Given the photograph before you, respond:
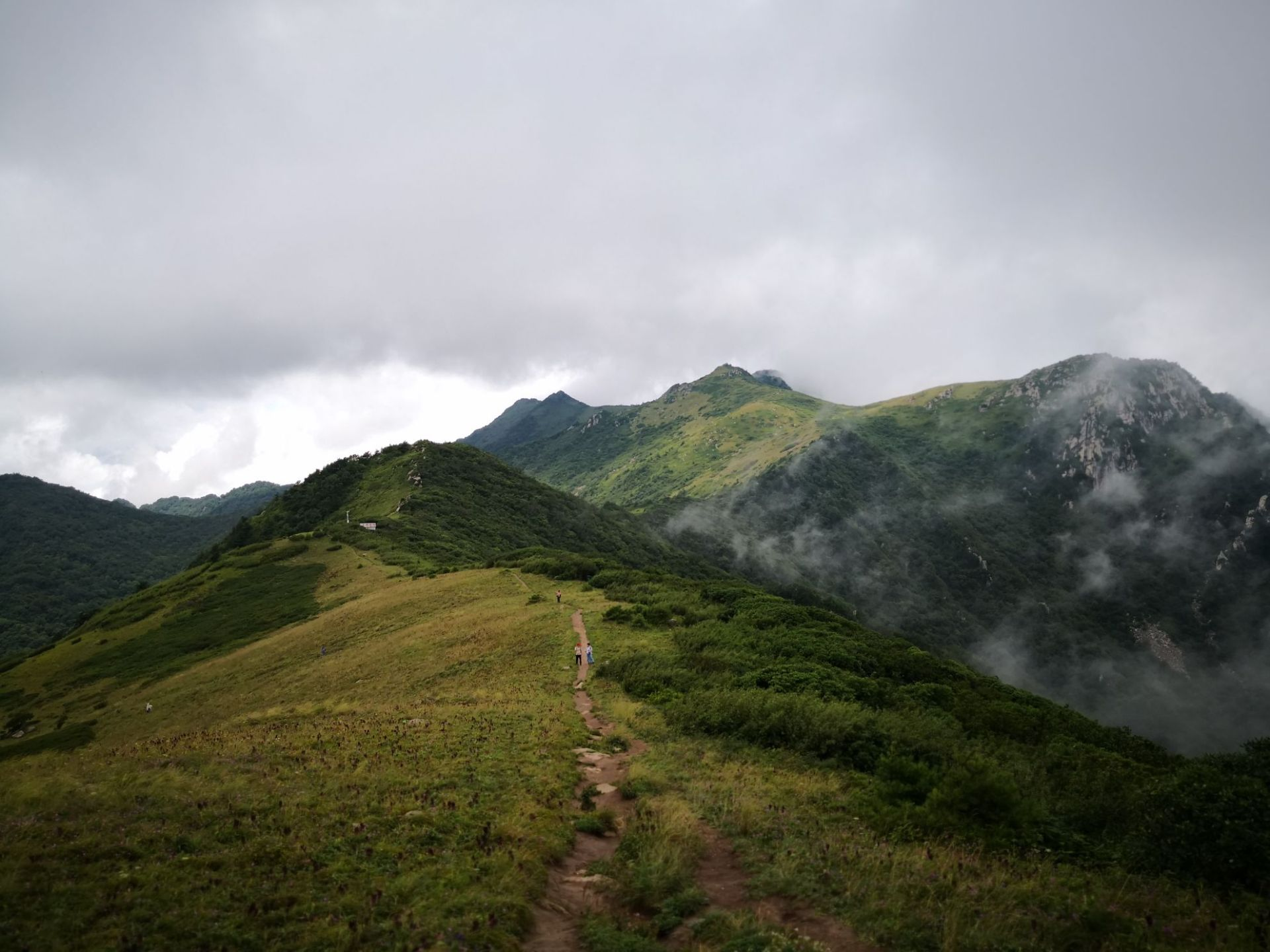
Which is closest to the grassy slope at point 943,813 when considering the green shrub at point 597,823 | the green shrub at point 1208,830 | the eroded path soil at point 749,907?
the green shrub at point 1208,830

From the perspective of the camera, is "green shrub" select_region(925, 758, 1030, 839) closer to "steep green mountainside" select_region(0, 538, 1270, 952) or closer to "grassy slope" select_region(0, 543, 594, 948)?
"steep green mountainside" select_region(0, 538, 1270, 952)

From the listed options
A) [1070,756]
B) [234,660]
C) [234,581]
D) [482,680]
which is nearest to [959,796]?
[1070,756]

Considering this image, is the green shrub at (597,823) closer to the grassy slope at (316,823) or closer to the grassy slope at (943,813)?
the grassy slope at (316,823)

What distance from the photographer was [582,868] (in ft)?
37.8

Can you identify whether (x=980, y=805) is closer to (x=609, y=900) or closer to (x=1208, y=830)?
(x=1208, y=830)

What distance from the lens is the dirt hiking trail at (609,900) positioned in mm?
8852

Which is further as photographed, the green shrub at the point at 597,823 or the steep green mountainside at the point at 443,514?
the steep green mountainside at the point at 443,514

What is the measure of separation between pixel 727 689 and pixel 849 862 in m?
12.1

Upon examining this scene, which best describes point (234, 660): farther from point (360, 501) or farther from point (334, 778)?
point (360, 501)

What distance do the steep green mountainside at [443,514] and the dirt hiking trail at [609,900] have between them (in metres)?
69.2

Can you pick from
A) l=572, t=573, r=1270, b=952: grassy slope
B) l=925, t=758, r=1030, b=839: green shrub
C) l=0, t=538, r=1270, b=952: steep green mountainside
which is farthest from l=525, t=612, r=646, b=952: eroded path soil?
l=925, t=758, r=1030, b=839: green shrub

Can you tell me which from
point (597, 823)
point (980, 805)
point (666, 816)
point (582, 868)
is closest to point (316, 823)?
point (582, 868)

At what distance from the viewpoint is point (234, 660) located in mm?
49844

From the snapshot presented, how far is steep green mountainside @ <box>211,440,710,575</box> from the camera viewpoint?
308ft
